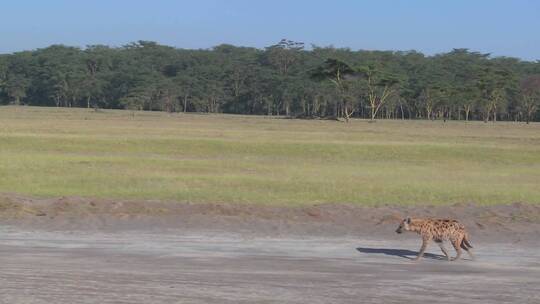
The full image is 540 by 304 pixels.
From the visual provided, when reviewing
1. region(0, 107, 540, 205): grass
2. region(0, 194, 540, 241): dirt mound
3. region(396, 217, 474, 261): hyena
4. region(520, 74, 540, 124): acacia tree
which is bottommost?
region(0, 107, 540, 205): grass

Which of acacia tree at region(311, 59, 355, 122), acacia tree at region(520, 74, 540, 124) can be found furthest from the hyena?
acacia tree at region(520, 74, 540, 124)

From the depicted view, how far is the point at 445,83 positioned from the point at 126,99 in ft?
105

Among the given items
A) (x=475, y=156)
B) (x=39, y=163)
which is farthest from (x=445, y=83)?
(x=39, y=163)

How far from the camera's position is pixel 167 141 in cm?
3803

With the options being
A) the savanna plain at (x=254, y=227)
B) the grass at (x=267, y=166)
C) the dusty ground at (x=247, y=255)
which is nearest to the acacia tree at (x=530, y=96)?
the grass at (x=267, y=166)

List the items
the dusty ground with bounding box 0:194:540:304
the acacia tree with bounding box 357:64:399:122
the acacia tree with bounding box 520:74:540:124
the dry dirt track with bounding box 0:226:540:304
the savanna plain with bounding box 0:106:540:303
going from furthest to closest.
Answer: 1. the acacia tree with bounding box 520:74:540:124
2. the acacia tree with bounding box 357:64:399:122
3. the savanna plain with bounding box 0:106:540:303
4. the dusty ground with bounding box 0:194:540:304
5. the dry dirt track with bounding box 0:226:540:304

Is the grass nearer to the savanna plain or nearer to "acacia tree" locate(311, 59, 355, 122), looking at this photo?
the savanna plain

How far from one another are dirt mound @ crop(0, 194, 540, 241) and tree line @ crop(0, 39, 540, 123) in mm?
63269

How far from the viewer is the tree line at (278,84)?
88.9 m

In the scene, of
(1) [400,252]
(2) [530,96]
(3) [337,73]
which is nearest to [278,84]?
(3) [337,73]

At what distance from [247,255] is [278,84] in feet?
296

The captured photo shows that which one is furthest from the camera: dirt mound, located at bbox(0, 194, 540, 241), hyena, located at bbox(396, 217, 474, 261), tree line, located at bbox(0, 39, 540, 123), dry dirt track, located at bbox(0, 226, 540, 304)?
tree line, located at bbox(0, 39, 540, 123)

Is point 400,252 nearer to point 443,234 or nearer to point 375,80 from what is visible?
point 443,234

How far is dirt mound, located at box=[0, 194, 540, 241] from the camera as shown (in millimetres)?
15922
